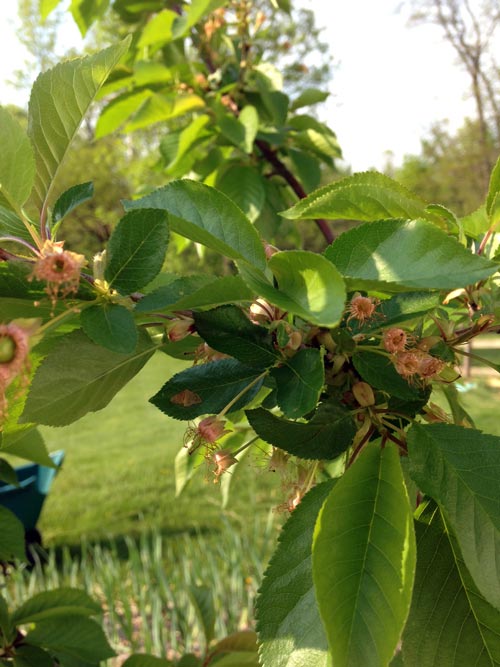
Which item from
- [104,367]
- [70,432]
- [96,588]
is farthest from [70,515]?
[104,367]

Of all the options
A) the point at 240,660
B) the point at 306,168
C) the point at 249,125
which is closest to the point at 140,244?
the point at 240,660

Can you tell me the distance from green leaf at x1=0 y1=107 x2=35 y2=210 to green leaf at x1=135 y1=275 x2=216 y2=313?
0.15 meters

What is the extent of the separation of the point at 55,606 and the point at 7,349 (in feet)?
2.43

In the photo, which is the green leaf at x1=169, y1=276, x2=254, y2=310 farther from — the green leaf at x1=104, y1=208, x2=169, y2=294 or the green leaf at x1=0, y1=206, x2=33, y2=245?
the green leaf at x1=0, y1=206, x2=33, y2=245

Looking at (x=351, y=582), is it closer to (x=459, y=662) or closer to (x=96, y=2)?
(x=459, y=662)

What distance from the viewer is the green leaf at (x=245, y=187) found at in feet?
5.40

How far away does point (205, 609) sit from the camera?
126 centimetres

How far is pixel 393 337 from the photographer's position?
526 mm

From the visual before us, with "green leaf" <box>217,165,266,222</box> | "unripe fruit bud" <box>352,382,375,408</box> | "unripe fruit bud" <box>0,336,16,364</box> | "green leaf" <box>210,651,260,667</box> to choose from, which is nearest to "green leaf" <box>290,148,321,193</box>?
"green leaf" <box>217,165,266,222</box>

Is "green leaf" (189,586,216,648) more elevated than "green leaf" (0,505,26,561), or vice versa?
"green leaf" (0,505,26,561)

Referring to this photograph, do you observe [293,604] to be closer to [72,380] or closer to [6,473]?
[72,380]

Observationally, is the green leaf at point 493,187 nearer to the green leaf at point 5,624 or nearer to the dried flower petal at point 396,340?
the dried flower petal at point 396,340

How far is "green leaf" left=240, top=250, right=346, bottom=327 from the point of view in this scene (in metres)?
0.42

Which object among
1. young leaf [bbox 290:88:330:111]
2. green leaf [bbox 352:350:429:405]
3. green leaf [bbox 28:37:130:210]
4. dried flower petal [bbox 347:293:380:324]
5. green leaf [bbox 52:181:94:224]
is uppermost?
young leaf [bbox 290:88:330:111]
